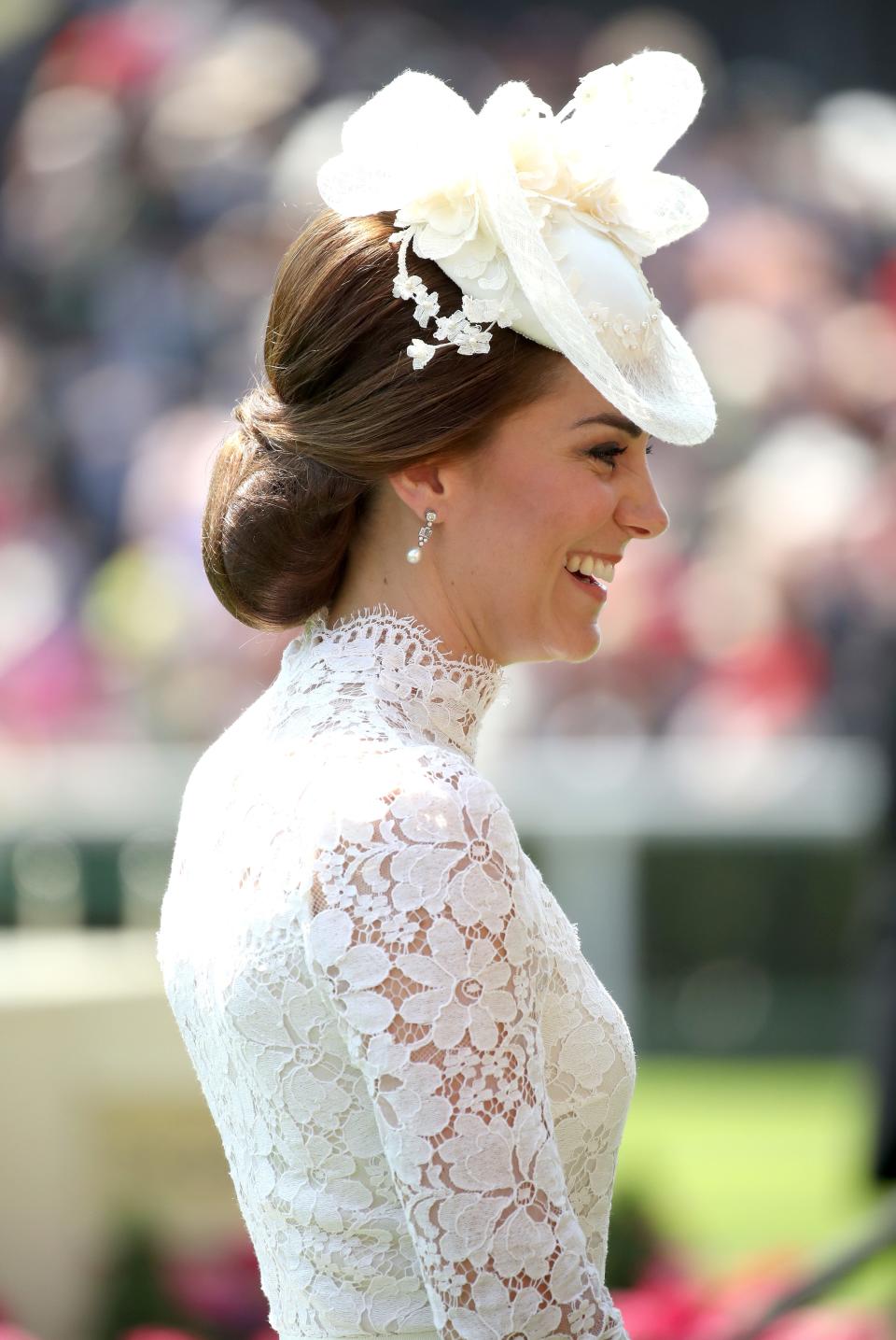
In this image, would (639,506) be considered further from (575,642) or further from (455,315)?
(455,315)

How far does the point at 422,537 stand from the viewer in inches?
60.7

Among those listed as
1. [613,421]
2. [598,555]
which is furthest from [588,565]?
[613,421]

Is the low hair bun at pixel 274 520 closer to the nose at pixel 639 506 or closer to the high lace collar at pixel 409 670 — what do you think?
the high lace collar at pixel 409 670

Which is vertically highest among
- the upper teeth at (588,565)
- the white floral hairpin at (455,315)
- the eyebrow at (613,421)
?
the white floral hairpin at (455,315)

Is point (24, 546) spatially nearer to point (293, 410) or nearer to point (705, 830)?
point (705, 830)

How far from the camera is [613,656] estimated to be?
5.94 m

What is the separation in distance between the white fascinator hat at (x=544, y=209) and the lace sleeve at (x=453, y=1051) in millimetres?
412

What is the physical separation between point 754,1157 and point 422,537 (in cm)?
378

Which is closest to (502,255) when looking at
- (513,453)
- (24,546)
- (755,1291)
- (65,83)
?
(513,453)

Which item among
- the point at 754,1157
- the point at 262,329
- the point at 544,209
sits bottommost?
the point at 754,1157

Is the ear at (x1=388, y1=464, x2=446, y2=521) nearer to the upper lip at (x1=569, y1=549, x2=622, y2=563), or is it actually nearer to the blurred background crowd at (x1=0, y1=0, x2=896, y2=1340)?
the upper lip at (x1=569, y1=549, x2=622, y2=563)

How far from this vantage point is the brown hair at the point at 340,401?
1.47m

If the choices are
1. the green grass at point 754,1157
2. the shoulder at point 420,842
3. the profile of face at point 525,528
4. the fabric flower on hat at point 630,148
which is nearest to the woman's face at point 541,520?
the profile of face at point 525,528

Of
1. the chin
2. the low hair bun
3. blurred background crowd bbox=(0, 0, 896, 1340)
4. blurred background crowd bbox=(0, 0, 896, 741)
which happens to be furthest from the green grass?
the low hair bun
